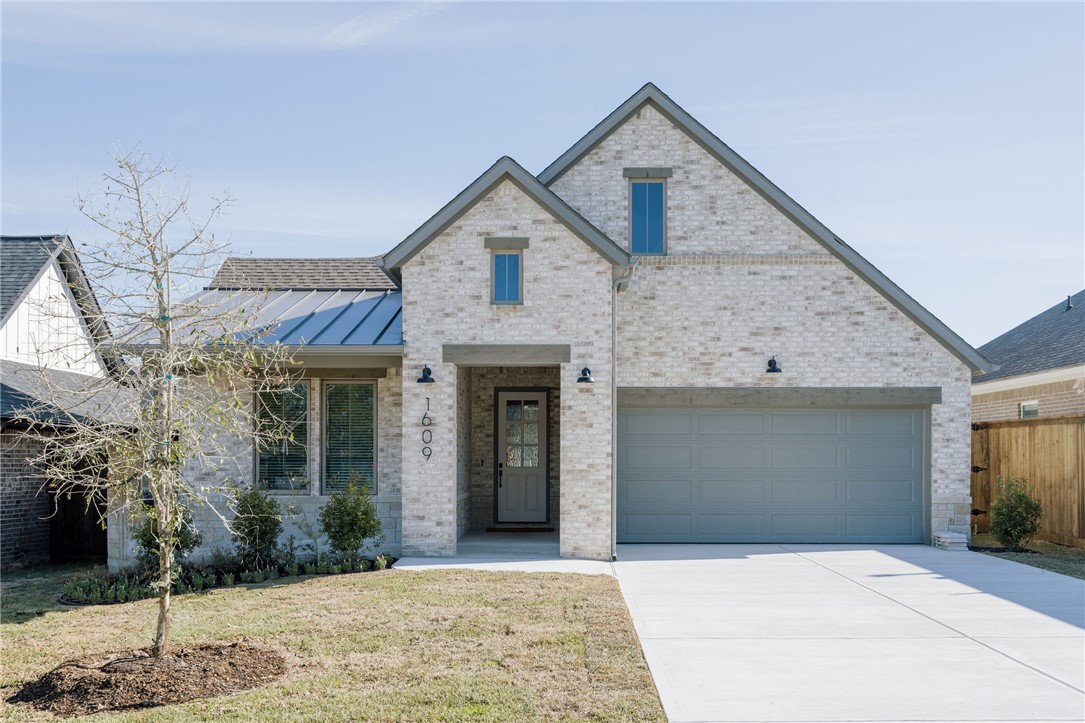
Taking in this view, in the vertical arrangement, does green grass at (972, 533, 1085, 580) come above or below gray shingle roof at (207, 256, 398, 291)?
below

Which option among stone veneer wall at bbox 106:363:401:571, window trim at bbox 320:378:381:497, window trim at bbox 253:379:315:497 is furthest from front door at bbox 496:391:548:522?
window trim at bbox 253:379:315:497

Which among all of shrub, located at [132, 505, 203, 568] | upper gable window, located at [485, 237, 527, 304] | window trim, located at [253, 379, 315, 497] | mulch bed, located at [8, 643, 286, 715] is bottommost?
mulch bed, located at [8, 643, 286, 715]

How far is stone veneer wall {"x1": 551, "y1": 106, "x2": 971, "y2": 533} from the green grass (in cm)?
111

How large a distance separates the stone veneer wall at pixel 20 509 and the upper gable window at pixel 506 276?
794cm

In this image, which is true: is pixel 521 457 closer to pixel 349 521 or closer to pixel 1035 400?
pixel 349 521

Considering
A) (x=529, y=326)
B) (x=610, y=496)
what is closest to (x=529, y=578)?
(x=610, y=496)

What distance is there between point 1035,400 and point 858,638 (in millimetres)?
12566

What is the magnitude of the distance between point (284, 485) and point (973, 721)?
10977 mm

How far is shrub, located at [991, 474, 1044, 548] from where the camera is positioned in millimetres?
15234

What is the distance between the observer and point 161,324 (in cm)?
750

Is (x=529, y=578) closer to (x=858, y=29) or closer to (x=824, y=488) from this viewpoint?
(x=824, y=488)

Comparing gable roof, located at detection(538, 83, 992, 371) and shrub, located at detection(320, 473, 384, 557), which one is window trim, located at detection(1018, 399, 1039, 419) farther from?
shrub, located at detection(320, 473, 384, 557)

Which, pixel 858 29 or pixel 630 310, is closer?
pixel 858 29

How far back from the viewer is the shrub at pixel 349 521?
1280 centimetres
